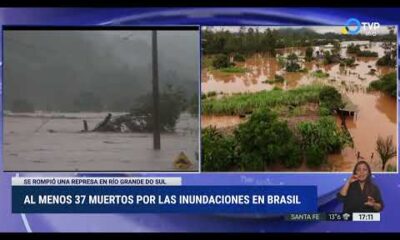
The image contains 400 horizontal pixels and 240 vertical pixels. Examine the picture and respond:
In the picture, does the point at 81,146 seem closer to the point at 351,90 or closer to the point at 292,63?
the point at 292,63

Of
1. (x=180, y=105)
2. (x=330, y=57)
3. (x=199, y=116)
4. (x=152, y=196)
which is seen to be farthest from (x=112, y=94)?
(x=330, y=57)

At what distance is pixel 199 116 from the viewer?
9.44 feet

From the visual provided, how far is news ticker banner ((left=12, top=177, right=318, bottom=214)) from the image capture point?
2875 millimetres

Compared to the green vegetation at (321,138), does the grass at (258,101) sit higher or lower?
higher

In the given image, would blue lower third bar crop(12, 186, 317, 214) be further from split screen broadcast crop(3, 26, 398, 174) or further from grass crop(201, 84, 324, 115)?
grass crop(201, 84, 324, 115)

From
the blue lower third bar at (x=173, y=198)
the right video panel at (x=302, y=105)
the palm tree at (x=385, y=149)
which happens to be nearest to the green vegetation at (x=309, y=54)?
the right video panel at (x=302, y=105)

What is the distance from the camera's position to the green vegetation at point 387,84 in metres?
2.88

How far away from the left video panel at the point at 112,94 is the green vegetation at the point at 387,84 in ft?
3.22

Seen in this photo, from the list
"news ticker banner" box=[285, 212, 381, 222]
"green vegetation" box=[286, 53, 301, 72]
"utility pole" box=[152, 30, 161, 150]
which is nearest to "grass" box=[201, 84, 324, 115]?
"green vegetation" box=[286, 53, 301, 72]

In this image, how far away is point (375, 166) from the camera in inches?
114

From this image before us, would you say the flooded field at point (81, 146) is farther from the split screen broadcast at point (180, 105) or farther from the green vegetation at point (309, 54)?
the green vegetation at point (309, 54)
